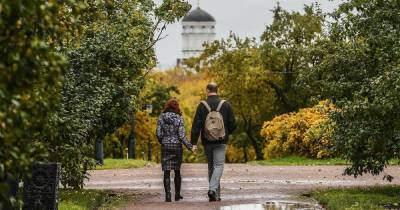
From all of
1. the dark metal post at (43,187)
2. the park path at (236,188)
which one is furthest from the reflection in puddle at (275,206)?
the dark metal post at (43,187)

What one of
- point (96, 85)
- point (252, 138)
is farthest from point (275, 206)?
point (252, 138)

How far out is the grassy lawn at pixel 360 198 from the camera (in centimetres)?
1378

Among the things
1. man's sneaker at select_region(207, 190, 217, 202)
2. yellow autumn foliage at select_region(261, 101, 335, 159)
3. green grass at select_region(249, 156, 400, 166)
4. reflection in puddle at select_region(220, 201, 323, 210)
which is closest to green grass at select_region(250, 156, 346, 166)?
green grass at select_region(249, 156, 400, 166)

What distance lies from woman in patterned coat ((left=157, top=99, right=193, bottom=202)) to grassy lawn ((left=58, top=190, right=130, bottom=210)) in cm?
95

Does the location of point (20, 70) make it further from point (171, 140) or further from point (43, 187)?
point (171, 140)

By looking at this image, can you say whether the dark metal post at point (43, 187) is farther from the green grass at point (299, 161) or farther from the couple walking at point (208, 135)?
the green grass at point (299, 161)

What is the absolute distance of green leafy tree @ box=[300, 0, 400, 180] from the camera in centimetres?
1395

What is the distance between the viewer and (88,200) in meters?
15.3

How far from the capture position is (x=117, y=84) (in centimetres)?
1814

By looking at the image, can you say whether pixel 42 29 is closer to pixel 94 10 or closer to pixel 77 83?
pixel 94 10

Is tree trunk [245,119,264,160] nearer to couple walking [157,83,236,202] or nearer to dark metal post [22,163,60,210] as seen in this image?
couple walking [157,83,236,202]

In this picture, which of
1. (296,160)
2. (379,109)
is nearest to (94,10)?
(379,109)

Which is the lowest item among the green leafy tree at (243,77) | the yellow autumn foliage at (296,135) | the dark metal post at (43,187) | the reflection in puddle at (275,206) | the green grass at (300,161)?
the reflection in puddle at (275,206)

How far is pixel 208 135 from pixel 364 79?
2840 millimetres
